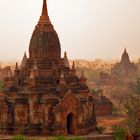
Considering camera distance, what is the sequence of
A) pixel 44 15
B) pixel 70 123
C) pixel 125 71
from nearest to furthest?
pixel 70 123
pixel 44 15
pixel 125 71

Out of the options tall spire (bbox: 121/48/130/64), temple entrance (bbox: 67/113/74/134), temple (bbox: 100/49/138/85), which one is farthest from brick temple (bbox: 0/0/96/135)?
tall spire (bbox: 121/48/130/64)

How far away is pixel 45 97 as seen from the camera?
121 feet

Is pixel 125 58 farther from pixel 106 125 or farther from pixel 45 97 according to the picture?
pixel 45 97

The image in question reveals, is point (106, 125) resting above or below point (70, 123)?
below

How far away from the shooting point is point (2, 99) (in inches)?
1497

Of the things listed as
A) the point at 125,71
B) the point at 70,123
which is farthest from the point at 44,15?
the point at 125,71

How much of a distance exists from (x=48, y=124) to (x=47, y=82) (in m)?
3.22

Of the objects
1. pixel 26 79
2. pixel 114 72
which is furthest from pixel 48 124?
pixel 114 72

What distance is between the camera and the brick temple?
37.0 metres

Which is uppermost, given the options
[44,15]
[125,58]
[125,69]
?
[125,58]

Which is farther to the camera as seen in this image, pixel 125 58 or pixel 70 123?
pixel 125 58

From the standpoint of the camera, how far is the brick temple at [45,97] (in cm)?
3703

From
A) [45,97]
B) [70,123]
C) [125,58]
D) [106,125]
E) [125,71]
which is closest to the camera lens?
[45,97]

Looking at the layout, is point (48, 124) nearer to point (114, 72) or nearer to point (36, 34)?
point (36, 34)
